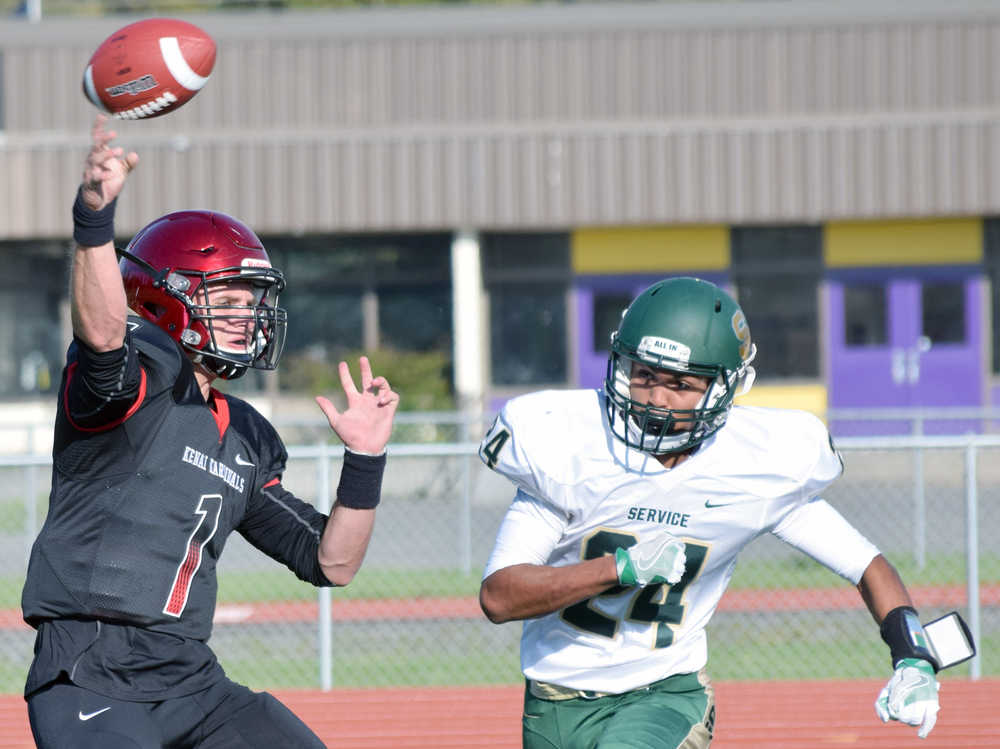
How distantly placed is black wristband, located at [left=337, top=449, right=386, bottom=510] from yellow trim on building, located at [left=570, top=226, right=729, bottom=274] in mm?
14139

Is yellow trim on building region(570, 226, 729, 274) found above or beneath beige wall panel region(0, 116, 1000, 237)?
beneath

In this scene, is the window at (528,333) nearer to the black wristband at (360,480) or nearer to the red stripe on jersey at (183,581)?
the black wristband at (360,480)

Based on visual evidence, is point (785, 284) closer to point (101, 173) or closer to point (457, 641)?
point (457, 641)

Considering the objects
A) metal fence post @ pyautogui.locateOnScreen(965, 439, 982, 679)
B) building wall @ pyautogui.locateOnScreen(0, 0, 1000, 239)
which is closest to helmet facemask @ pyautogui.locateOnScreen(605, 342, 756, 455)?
metal fence post @ pyautogui.locateOnScreen(965, 439, 982, 679)

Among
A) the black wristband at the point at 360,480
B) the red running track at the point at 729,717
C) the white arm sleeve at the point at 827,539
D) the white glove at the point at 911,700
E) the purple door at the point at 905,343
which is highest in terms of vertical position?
the black wristband at the point at 360,480

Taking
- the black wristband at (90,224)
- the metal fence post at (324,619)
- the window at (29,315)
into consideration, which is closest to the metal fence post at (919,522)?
the metal fence post at (324,619)

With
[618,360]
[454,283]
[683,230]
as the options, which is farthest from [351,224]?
[618,360]

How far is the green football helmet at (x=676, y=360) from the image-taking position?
324cm

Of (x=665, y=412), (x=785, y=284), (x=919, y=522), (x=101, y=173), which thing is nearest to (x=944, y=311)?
(x=785, y=284)

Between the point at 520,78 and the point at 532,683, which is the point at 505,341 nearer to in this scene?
the point at 520,78

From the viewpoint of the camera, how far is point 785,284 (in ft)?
56.6

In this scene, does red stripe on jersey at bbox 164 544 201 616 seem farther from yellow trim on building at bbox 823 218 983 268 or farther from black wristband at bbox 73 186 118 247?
yellow trim on building at bbox 823 218 983 268

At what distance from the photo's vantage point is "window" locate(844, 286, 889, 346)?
17125 millimetres

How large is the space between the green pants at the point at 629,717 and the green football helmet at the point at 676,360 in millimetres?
605
